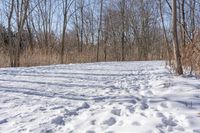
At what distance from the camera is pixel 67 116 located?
445 centimetres

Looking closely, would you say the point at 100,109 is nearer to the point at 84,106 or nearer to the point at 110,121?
the point at 84,106

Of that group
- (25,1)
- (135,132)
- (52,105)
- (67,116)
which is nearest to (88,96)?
(52,105)

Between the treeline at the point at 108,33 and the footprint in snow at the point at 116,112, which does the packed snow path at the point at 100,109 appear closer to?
the footprint in snow at the point at 116,112

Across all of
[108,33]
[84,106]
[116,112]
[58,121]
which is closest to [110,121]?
[116,112]

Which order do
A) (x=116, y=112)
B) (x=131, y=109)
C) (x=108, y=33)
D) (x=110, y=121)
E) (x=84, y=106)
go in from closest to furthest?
(x=110, y=121) < (x=116, y=112) < (x=131, y=109) < (x=84, y=106) < (x=108, y=33)

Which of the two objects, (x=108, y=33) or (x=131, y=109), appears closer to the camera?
(x=131, y=109)

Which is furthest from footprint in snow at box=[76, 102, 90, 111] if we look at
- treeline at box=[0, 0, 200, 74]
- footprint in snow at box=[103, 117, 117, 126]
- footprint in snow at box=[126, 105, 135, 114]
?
treeline at box=[0, 0, 200, 74]

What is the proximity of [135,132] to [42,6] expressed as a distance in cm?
2681

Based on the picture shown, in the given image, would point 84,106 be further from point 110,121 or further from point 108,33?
point 108,33

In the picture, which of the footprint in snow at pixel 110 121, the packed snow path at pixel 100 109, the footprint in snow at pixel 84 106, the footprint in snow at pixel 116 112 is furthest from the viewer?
the footprint in snow at pixel 84 106

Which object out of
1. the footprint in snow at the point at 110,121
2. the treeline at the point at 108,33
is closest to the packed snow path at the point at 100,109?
the footprint in snow at the point at 110,121

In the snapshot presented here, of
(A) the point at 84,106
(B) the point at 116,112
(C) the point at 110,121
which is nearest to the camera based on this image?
(C) the point at 110,121

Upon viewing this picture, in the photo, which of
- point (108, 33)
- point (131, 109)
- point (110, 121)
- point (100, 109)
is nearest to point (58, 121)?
point (110, 121)

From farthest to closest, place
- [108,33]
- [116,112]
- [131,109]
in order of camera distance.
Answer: [108,33], [131,109], [116,112]
